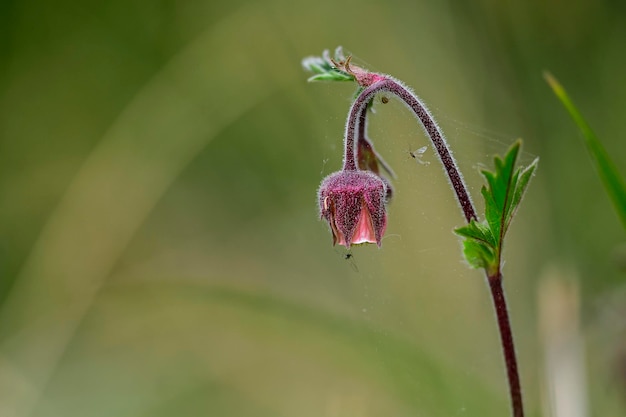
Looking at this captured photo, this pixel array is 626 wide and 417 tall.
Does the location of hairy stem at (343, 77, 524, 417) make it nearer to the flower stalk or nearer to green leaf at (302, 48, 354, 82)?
the flower stalk

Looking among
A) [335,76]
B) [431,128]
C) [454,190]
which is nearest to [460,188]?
[454,190]

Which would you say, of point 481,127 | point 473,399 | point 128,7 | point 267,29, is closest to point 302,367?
point 473,399

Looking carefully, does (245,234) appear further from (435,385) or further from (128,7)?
(435,385)

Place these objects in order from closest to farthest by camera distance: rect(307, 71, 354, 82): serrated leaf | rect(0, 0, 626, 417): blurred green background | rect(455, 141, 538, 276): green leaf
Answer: rect(455, 141, 538, 276): green leaf, rect(307, 71, 354, 82): serrated leaf, rect(0, 0, 626, 417): blurred green background

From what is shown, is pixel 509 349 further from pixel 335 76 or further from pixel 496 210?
pixel 335 76

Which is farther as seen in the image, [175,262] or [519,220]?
[175,262]

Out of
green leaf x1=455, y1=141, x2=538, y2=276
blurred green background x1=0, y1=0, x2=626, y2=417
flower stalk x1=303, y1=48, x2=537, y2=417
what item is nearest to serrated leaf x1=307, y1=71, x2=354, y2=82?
flower stalk x1=303, y1=48, x2=537, y2=417
